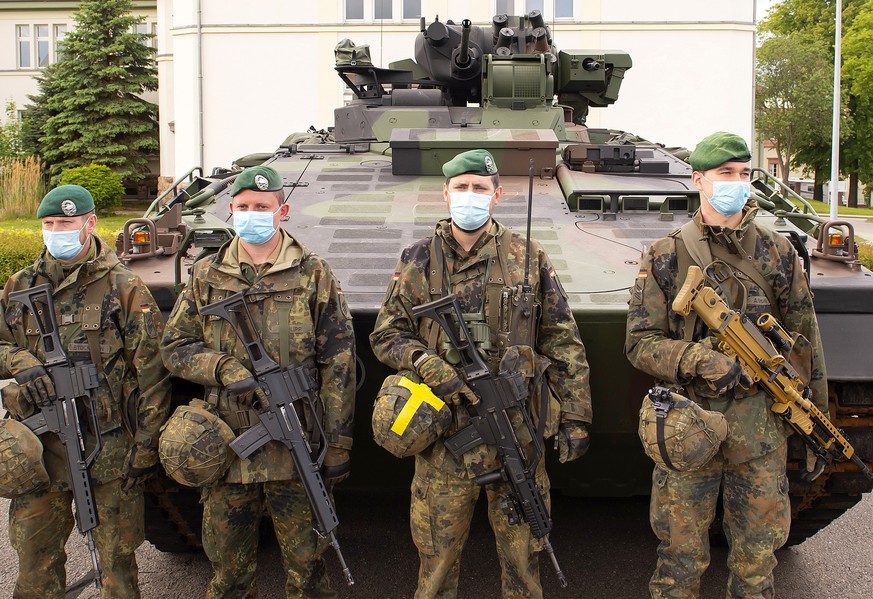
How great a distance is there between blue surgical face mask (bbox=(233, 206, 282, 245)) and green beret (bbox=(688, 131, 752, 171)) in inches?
68.9

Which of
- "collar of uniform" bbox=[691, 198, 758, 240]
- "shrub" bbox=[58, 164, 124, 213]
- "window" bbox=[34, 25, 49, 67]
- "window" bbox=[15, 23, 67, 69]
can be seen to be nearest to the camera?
"collar of uniform" bbox=[691, 198, 758, 240]

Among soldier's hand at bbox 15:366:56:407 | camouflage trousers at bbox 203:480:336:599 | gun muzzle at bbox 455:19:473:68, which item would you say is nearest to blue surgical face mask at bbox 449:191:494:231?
camouflage trousers at bbox 203:480:336:599

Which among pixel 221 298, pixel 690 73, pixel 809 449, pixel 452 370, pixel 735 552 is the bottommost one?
pixel 735 552

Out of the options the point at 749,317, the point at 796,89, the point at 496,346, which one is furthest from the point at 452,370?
the point at 796,89

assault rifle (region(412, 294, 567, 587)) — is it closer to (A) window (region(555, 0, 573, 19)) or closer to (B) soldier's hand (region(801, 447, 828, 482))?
(B) soldier's hand (region(801, 447, 828, 482))

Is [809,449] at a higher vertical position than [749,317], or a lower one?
lower

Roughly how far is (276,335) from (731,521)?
1950 millimetres

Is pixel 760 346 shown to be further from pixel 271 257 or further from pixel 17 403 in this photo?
pixel 17 403

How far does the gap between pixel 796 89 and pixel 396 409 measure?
29181mm

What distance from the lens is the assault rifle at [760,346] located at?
3.47 meters

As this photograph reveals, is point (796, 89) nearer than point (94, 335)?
No

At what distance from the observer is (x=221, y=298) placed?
12.2 ft

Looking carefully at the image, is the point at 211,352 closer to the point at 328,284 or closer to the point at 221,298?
the point at 221,298

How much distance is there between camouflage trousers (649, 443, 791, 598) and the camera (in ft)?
11.6
